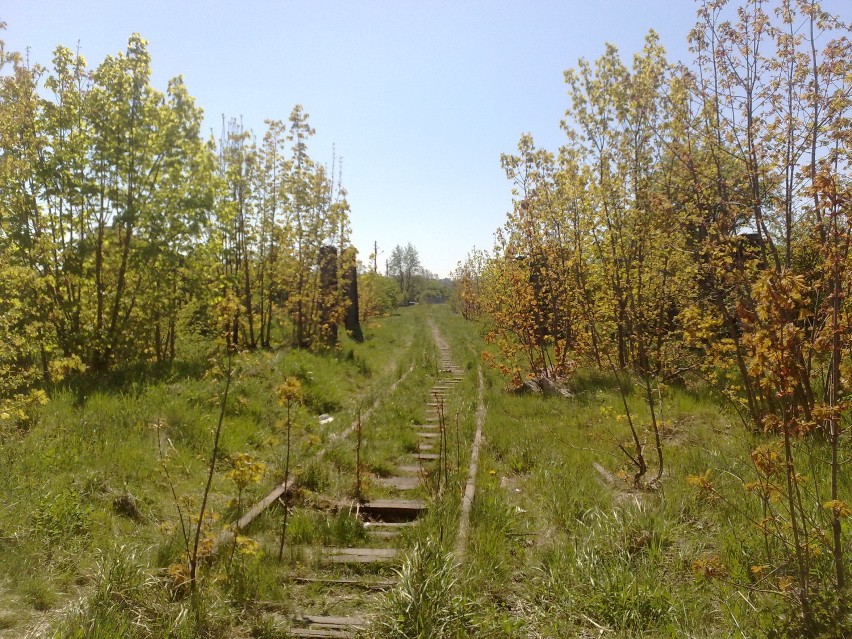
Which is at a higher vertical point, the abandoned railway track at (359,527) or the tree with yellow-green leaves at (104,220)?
the tree with yellow-green leaves at (104,220)

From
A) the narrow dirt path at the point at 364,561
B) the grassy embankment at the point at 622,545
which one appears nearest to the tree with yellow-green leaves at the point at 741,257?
the grassy embankment at the point at 622,545

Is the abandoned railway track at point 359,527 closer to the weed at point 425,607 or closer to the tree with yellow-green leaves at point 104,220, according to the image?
the weed at point 425,607

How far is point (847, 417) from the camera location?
658 centimetres

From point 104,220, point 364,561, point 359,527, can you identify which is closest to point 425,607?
point 364,561

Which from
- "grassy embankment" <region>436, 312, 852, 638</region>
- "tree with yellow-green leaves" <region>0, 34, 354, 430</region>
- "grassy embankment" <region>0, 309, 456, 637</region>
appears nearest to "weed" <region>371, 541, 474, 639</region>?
"grassy embankment" <region>436, 312, 852, 638</region>

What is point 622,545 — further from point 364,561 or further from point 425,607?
point 364,561

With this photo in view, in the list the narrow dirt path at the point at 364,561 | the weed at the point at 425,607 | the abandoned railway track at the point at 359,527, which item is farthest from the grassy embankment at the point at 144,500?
the weed at the point at 425,607

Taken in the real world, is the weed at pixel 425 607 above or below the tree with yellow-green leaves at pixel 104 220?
below

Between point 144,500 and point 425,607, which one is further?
point 144,500

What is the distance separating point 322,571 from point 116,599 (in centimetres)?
140

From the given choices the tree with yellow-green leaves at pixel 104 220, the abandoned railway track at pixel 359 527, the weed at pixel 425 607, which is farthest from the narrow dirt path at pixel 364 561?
the tree with yellow-green leaves at pixel 104 220

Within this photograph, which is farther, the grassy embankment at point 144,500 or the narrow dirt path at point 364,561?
the narrow dirt path at point 364,561

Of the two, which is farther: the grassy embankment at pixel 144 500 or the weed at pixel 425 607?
the grassy embankment at pixel 144 500

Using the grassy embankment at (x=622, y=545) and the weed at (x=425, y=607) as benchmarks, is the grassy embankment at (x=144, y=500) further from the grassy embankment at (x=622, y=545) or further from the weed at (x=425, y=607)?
the grassy embankment at (x=622, y=545)
